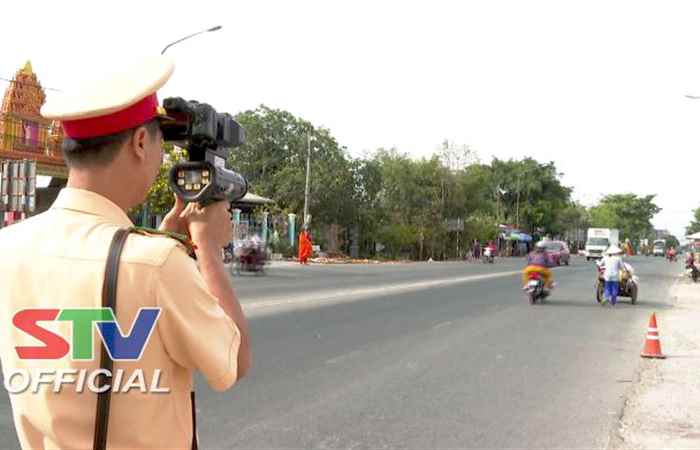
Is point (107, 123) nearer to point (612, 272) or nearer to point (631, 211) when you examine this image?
point (612, 272)

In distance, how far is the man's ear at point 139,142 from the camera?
1.61 m

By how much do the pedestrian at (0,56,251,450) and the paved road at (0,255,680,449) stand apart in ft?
11.9

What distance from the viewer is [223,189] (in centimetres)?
184

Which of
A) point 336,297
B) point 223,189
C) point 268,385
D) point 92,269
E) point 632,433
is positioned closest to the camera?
point 92,269

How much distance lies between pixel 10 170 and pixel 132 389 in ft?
73.9

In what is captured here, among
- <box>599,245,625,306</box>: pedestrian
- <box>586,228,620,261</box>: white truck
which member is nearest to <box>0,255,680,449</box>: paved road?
<box>599,245,625,306</box>: pedestrian

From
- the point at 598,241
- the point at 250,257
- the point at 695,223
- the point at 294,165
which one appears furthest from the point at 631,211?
the point at 250,257

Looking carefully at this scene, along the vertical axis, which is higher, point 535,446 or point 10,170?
point 10,170

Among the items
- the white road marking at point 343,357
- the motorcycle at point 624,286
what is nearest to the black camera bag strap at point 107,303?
the white road marking at point 343,357

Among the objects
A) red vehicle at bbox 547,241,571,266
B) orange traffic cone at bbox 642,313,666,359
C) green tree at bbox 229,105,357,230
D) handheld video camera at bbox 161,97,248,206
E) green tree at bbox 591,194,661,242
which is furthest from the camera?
green tree at bbox 591,194,661,242

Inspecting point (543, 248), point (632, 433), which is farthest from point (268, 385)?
point (543, 248)

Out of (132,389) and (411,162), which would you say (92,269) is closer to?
(132,389)

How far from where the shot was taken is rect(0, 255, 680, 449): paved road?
5.49 m

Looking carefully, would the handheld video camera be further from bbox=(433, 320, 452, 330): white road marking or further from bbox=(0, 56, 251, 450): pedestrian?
bbox=(433, 320, 452, 330): white road marking
